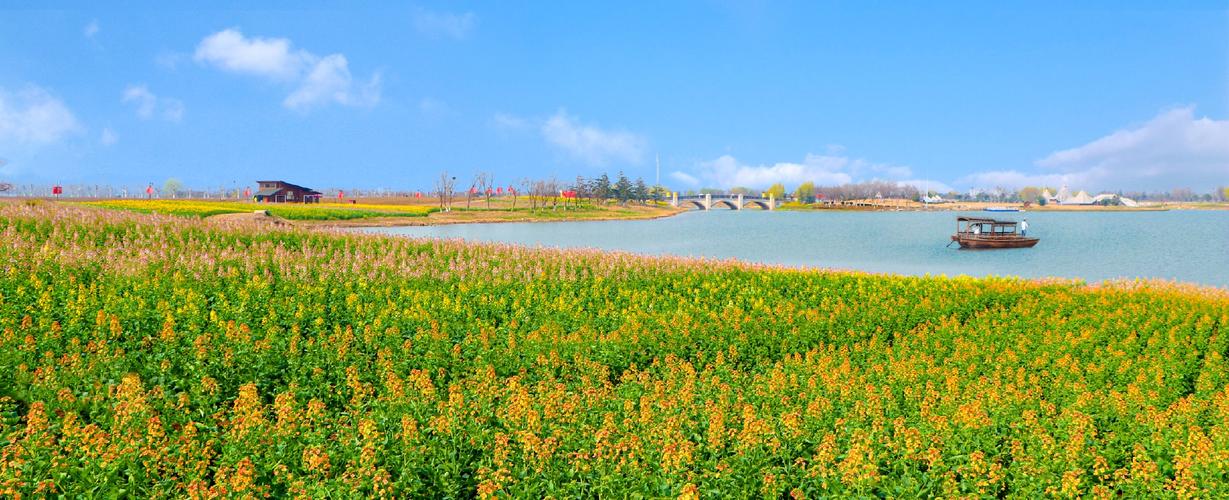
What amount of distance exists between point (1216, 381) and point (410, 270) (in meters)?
16.7

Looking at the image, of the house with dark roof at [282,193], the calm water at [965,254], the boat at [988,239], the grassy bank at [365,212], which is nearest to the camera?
the calm water at [965,254]

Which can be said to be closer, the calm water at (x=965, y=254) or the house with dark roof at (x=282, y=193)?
the calm water at (x=965, y=254)

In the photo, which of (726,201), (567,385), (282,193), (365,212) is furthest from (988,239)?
(726,201)

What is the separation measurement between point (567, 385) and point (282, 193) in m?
99.6

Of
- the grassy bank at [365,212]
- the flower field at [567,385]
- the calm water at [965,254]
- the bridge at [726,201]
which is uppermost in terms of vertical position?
the bridge at [726,201]

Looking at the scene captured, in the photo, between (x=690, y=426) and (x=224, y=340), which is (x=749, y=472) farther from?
(x=224, y=340)

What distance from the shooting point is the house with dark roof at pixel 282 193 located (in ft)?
317

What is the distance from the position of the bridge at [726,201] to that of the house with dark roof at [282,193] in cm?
9423

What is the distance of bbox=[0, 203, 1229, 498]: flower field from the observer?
6551 millimetres

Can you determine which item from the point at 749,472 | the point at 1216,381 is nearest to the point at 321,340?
the point at 749,472

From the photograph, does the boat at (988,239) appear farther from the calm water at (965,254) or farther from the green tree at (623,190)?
the green tree at (623,190)

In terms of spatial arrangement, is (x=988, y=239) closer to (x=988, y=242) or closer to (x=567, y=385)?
(x=988, y=242)

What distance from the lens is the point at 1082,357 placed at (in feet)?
42.6

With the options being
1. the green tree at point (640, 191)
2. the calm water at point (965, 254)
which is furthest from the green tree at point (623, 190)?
the calm water at point (965, 254)
